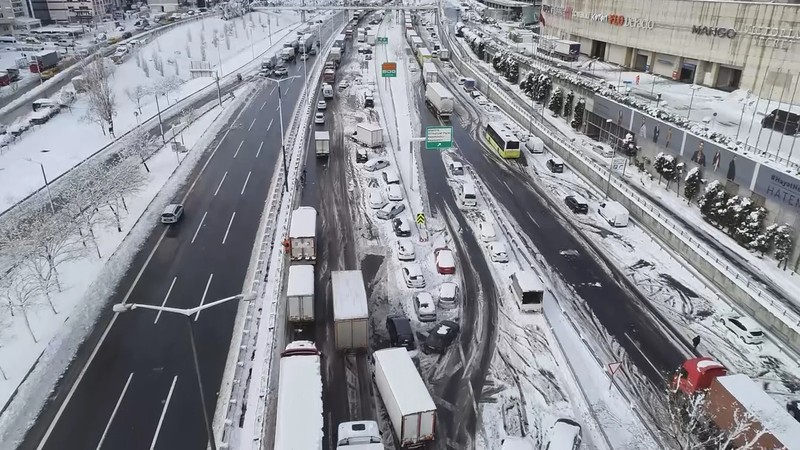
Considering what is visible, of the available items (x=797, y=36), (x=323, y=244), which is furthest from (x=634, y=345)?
(x=797, y=36)

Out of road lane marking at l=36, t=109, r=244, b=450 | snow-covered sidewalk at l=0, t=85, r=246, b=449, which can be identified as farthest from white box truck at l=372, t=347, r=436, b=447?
snow-covered sidewalk at l=0, t=85, r=246, b=449

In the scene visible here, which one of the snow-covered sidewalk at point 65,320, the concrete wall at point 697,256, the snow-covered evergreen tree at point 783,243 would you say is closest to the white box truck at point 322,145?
the snow-covered sidewalk at point 65,320

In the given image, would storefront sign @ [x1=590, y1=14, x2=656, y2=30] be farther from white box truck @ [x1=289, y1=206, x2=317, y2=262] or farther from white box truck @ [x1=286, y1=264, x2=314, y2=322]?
white box truck @ [x1=286, y1=264, x2=314, y2=322]

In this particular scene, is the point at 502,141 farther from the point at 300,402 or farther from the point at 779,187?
the point at 300,402

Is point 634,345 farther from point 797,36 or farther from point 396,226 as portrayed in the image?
point 797,36

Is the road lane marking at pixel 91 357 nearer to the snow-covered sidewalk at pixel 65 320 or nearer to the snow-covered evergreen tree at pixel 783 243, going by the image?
the snow-covered sidewalk at pixel 65 320

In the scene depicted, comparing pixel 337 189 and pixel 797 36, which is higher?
pixel 797 36

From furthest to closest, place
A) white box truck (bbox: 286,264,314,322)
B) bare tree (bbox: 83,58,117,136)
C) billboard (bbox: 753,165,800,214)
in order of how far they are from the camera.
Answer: bare tree (bbox: 83,58,117,136) → billboard (bbox: 753,165,800,214) → white box truck (bbox: 286,264,314,322)
